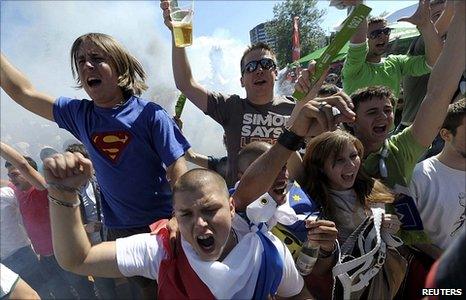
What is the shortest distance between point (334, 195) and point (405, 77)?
6.45 feet

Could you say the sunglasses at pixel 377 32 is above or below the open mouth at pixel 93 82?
above

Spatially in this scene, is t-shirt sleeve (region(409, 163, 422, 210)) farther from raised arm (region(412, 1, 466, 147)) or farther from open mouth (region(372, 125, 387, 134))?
open mouth (region(372, 125, 387, 134))

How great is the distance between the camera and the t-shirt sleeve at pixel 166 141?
6.23 ft

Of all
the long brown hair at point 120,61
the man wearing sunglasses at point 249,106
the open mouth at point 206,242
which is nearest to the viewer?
the open mouth at point 206,242

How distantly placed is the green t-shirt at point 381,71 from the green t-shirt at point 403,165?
1261 mm

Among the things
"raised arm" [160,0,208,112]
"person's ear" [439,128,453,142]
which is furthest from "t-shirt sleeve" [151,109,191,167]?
"person's ear" [439,128,453,142]

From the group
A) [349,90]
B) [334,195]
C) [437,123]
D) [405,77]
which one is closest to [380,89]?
[437,123]

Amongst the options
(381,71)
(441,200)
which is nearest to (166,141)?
(441,200)

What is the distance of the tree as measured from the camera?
3606 centimetres

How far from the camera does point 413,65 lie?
10.5 feet

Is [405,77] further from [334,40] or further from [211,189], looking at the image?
[211,189]

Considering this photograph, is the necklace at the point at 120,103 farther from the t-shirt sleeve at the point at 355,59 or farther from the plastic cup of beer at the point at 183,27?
the t-shirt sleeve at the point at 355,59

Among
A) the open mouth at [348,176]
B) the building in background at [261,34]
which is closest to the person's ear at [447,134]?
the open mouth at [348,176]

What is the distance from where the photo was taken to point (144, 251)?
1.48 metres
